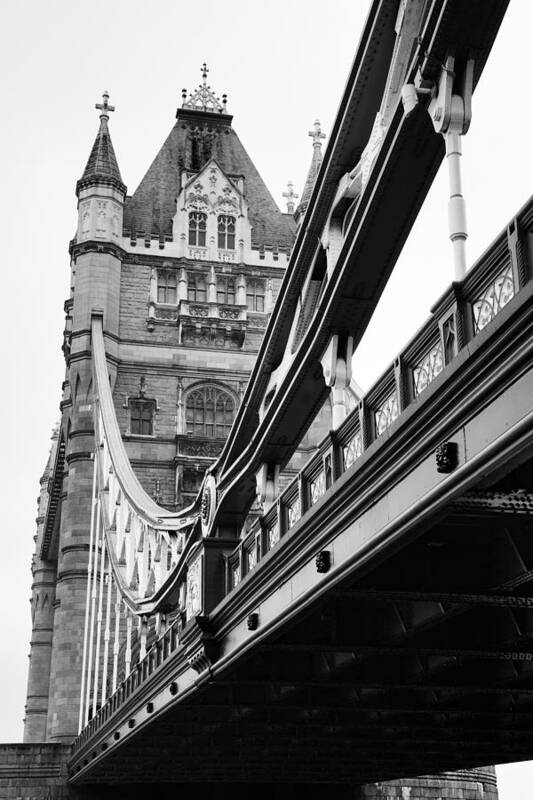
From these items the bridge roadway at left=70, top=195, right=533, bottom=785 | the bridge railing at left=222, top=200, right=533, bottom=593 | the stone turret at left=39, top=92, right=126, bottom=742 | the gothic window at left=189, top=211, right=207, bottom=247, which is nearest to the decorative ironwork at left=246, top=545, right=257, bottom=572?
the bridge roadway at left=70, top=195, right=533, bottom=785

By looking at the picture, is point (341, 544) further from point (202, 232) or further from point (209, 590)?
point (202, 232)

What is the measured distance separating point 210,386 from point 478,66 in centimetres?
3724

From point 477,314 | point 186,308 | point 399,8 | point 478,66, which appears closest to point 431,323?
point 477,314

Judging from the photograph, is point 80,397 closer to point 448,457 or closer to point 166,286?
point 166,286

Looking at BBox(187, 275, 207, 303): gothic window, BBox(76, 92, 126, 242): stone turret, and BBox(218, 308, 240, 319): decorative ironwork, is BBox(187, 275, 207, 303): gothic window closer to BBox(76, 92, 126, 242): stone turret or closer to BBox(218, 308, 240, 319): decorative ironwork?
BBox(218, 308, 240, 319): decorative ironwork

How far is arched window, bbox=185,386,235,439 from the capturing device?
4584 centimetres

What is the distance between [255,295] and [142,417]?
6947mm

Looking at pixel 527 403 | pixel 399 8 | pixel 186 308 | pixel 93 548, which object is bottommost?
pixel 527 403

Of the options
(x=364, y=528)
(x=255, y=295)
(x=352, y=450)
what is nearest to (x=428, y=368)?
(x=364, y=528)

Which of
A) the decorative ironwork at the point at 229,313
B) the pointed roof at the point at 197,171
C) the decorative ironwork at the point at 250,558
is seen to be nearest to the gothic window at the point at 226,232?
the pointed roof at the point at 197,171

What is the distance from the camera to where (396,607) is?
13516mm

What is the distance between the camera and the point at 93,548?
40.1 m

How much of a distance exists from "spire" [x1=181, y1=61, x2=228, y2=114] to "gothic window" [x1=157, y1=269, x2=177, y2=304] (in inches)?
398

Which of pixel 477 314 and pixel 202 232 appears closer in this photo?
pixel 477 314
